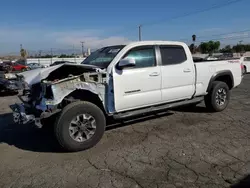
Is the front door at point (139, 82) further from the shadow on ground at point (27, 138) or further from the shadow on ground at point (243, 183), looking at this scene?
the shadow on ground at point (243, 183)

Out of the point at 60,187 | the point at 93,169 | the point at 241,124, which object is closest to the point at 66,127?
the point at 93,169

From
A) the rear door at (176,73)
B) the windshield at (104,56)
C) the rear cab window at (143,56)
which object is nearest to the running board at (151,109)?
the rear door at (176,73)

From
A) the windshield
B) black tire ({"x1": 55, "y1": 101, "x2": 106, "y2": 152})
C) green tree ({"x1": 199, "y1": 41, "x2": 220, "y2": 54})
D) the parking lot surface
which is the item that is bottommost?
the parking lot surface

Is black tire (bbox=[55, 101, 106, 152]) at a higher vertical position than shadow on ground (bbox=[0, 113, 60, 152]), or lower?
higher

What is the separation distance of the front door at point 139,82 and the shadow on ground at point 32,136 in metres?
0.85

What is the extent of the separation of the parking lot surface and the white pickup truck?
1.50 feet

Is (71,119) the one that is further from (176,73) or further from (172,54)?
(172,54)

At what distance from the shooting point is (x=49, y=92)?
4.69 metres

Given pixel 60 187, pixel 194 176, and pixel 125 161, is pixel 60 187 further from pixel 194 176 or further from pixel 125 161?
pixel 194 176

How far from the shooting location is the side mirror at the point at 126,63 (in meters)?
4.87

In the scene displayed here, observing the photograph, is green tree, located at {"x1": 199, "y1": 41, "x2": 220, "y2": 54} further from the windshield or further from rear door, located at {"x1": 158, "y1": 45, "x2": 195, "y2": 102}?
the windshield

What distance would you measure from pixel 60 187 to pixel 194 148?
2.36 m

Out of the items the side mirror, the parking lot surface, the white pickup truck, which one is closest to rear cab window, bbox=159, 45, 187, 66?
the white pickup truck

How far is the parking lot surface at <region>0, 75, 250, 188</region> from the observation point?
140 inches
